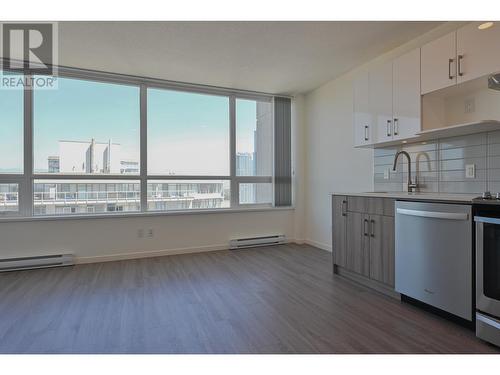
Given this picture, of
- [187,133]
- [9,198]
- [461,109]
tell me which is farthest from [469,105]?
[9,198]

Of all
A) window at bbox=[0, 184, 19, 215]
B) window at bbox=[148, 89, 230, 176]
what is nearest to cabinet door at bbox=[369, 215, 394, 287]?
window at bbox=[148, 89, 230, 176]

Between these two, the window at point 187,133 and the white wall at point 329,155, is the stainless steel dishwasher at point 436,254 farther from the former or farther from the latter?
the window at point 187,133

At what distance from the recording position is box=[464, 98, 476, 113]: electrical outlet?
8.34 feet

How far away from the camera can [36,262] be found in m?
3.42

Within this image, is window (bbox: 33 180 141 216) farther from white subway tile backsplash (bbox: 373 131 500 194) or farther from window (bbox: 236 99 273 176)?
white subway tile backsplash (bbox: 373 131 500 194)

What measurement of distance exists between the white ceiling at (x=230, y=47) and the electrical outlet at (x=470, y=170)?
1.38 meters

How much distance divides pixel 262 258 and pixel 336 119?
90.2 inches

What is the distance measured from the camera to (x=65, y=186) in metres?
3.76

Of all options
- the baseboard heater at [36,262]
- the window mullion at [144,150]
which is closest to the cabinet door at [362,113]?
the window mullion at [144,150]

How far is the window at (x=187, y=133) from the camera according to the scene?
4.24 m

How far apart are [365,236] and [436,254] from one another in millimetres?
741
